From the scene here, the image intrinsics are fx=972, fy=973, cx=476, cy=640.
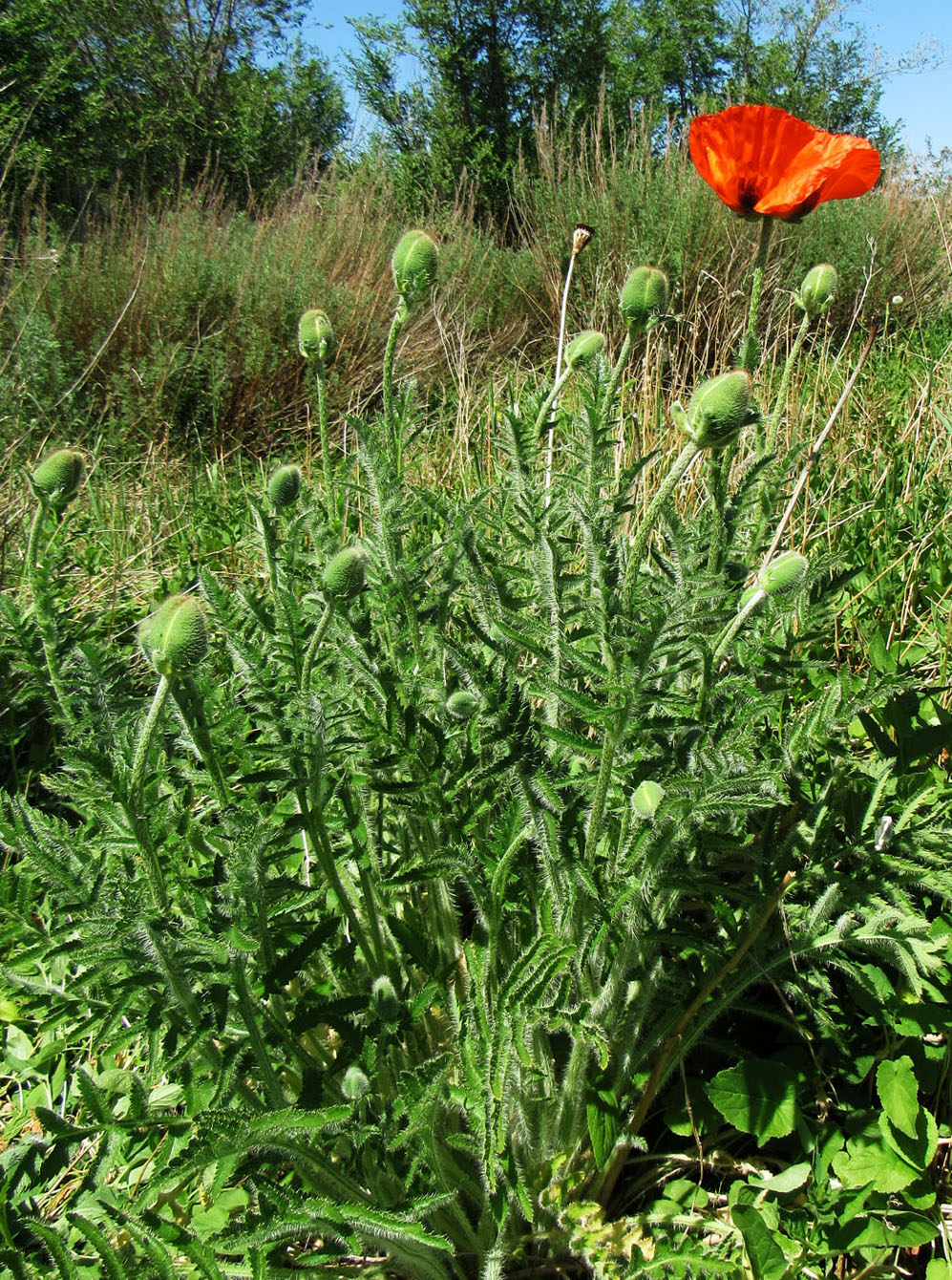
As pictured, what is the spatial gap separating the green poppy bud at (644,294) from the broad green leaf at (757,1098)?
0.87m

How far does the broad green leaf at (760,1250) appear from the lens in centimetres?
101

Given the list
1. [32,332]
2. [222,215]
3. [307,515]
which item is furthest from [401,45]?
[307,515]

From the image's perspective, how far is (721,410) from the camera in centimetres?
87

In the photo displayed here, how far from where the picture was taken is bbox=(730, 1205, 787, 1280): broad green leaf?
101 centimetres

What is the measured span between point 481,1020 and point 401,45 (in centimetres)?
1584

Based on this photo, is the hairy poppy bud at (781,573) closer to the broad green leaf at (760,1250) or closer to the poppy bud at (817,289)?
the poppy bud at (817,289)

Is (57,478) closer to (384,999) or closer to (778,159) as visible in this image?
(384,999)

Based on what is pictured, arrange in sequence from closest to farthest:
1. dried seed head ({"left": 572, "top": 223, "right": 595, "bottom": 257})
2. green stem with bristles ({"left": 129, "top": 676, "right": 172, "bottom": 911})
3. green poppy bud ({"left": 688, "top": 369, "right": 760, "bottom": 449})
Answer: green stem with bristles ({"left": 129, "top": 676, "right": 172, "bottom": 911}) < green poppy bud ({"left": 688, "top": 369, "right": 760, "bottom": 449}) < dried seed head ({"left": 572, "top": 223, "right": 595, "bottom": 257})

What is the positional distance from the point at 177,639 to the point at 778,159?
943 millimetres

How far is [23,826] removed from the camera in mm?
1021

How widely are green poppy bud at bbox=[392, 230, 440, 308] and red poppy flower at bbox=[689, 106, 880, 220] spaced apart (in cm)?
34

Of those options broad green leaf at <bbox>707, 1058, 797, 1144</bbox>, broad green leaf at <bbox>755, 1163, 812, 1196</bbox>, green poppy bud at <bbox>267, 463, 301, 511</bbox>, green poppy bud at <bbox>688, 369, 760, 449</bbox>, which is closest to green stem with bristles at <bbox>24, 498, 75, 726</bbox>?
green poppy bud at <bbox>267, 463, 301, 511</bbox>

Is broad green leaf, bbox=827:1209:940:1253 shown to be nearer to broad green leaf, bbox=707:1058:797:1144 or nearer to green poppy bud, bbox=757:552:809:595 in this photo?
broad green leaf, bbox=707:1058:797:1144

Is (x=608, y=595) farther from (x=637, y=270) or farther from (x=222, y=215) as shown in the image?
(x=222, y=215)
